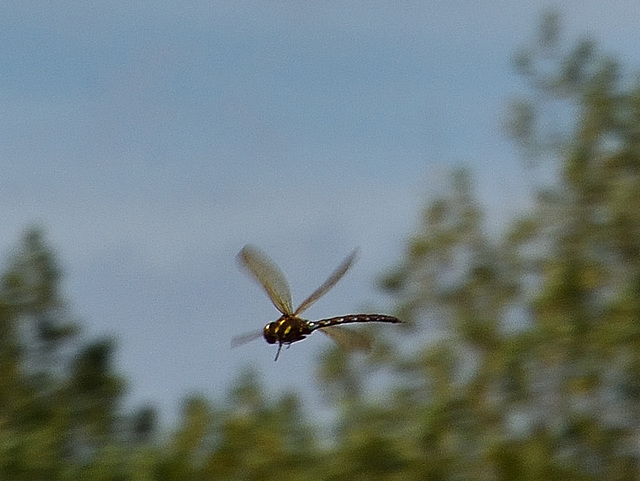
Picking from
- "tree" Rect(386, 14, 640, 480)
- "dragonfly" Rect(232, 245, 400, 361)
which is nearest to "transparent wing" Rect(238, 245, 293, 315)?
"dragonfly" Rect(232, 245, 400, 361)

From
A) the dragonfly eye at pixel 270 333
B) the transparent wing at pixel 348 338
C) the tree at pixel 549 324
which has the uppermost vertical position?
the tree at pixel 549 324

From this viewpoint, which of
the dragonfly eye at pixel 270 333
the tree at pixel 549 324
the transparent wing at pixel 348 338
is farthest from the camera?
the tree at pixel 549 324

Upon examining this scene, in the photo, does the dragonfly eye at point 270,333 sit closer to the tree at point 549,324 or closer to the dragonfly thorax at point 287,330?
the dragonfly thorax at point 287,330

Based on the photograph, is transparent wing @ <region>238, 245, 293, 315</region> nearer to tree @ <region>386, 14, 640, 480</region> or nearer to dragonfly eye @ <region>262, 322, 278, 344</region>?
dragonfly eye @ <region>262, 322, 278, 344</region>

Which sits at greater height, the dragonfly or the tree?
the tree

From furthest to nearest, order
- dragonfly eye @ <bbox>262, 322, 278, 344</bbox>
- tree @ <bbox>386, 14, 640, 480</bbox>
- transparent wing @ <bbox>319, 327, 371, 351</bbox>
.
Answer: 1. tree @ <bbox>386, 14, 640, 480</bbox>
2. dragonfly eye @ <bbox>262, 322, 278, 344</bbox>
3. transparent wing @ <bbox>319, 327, 371, 351</bbox>

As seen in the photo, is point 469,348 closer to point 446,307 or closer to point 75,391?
point 446,307

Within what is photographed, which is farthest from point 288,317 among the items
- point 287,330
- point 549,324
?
point 549,324

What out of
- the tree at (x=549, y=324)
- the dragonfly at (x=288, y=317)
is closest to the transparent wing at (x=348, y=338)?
the dragonfly at (x=288, y=317)

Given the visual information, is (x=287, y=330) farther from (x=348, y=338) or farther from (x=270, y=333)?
(x=348, y=338)

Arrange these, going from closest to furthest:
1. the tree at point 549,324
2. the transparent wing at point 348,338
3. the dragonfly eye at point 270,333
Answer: the transparent wing at point 348,338 < the dragonfly eye at point 270,333 < the tree at point 549,324
